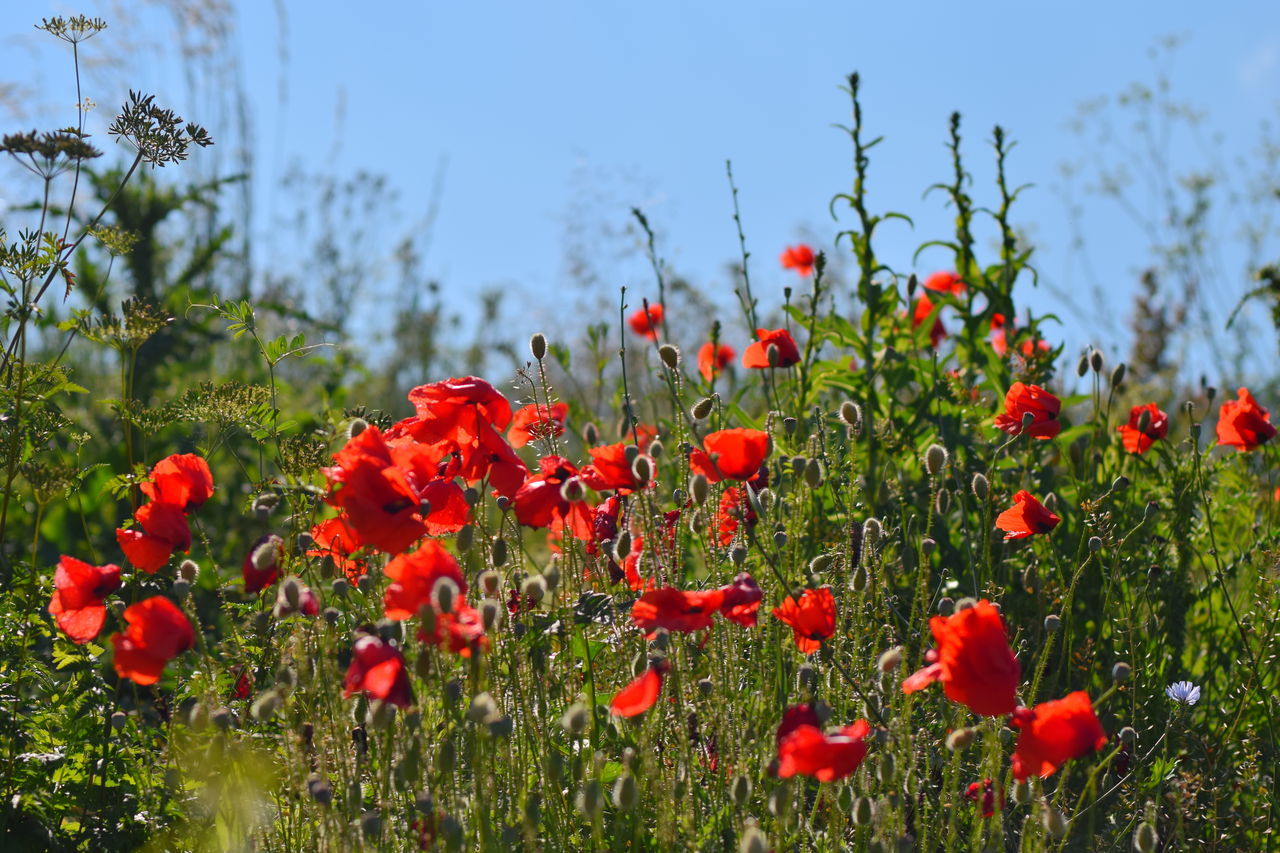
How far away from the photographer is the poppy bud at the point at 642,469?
1721 millimetres

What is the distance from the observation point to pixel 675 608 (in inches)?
58.1

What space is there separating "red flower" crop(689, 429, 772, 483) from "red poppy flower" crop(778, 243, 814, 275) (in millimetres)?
2677

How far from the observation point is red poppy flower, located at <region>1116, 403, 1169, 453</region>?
8.27ft

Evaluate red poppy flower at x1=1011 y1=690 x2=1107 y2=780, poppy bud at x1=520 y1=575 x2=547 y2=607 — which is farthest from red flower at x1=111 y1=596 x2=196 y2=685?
red poppy flower at x1=1011 y1=690 x2=1107 y2=780

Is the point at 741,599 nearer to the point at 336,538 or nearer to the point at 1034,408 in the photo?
the point at 336,538

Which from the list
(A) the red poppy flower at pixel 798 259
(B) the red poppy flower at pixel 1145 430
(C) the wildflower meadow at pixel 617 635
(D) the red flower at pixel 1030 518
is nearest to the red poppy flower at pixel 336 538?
(C) the wildflower meadow at pixel 617 635

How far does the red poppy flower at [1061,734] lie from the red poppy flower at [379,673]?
735 millimetres

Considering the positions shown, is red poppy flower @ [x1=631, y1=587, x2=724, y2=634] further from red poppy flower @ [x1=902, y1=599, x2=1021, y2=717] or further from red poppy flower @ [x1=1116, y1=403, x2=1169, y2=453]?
red poppy flower @ [x1=1116, y1=403, x2=1169, y2=453]

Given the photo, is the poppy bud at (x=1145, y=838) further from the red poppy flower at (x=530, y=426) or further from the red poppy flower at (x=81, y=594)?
the red poppy flower at (x=81, y=594)

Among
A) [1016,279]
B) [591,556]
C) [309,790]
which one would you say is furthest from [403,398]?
[309,790]

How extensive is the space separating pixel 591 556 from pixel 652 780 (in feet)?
2.55

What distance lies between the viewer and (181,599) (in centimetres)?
178

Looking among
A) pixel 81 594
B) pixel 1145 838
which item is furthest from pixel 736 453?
pixel 81 594

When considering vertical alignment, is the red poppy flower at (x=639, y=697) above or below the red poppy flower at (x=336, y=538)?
below
